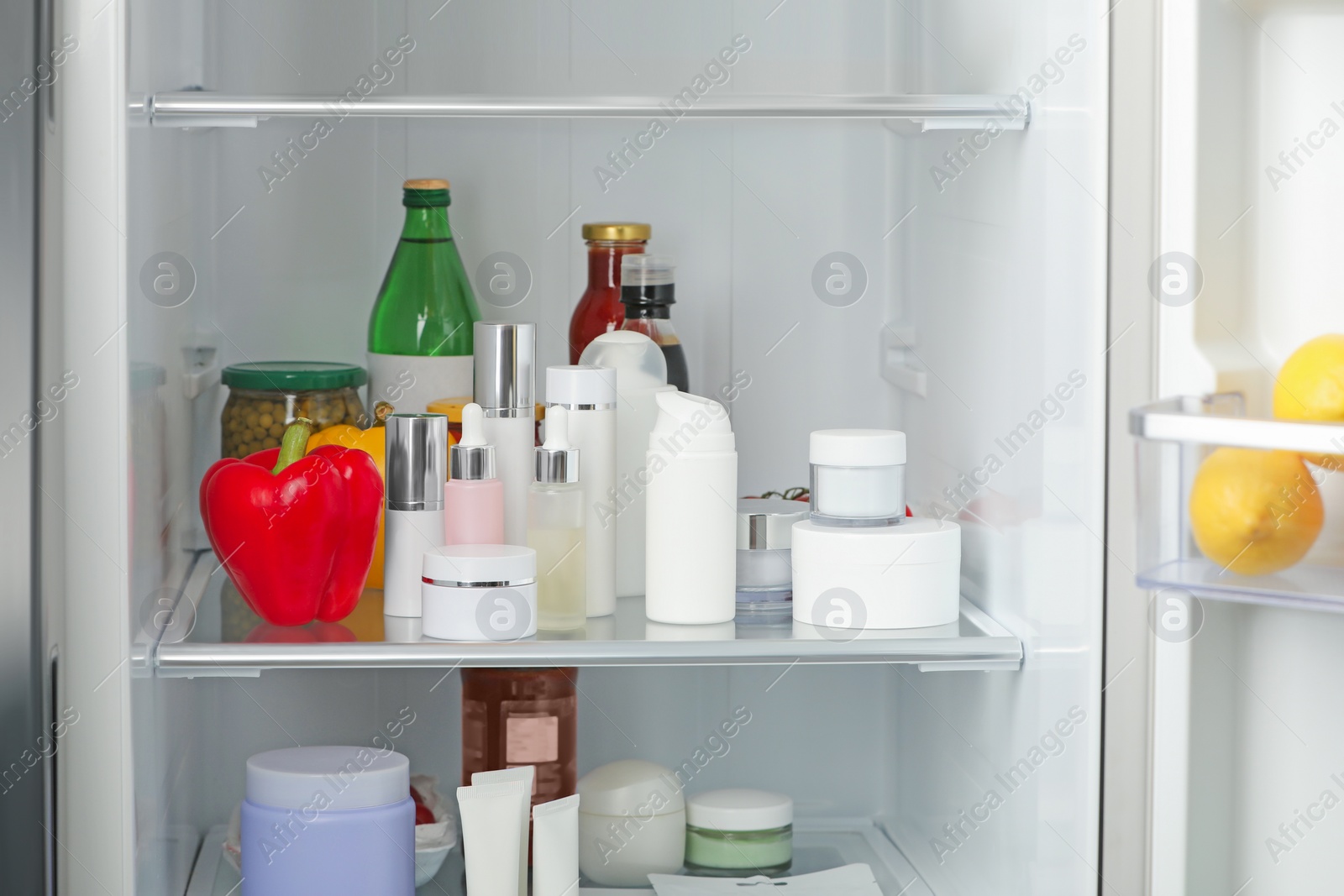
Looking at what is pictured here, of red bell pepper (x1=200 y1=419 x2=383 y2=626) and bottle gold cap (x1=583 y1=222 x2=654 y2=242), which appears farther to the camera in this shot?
bottle gold cap (x1=583 y1=222 x2=654 y2=242)

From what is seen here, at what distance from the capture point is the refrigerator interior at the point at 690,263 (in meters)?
1.18

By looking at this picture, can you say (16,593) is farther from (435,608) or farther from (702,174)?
(702,174)

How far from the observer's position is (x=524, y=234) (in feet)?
4.45

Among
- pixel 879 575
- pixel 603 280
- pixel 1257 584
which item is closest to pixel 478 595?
pixel 879 575

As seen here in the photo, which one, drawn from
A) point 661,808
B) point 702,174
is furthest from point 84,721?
point 702,174

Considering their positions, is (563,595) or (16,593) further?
(563,595)

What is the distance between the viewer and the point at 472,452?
3.39 feet

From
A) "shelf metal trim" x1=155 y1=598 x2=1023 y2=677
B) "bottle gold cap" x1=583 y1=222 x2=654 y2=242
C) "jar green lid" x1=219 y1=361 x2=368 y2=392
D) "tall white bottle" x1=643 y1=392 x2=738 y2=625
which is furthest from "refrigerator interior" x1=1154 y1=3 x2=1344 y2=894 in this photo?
"jar green lid" x1=219 y1=361 x2=368 y2=392

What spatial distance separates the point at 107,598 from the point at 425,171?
61 cm

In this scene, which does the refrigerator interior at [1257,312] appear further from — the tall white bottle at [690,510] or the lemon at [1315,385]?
the tall white bottle at [690,510]

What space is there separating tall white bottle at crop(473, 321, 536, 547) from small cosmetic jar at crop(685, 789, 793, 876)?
35cm

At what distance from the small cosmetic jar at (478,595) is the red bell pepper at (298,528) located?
8 centimetres

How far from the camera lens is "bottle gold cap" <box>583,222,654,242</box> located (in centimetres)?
125

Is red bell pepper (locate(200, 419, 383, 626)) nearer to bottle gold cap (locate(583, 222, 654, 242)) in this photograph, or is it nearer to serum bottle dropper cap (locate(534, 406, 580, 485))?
serum bottle dropper cap (locate(534, 406, 580, 485))
